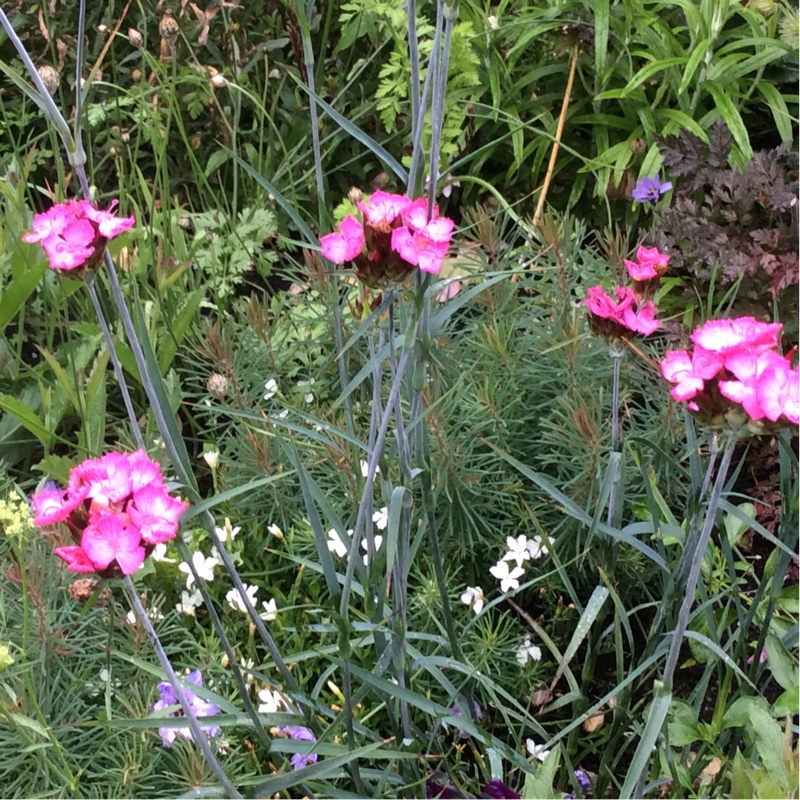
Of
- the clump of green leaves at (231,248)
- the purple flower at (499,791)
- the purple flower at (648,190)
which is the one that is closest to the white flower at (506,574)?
the purple flower at (499,791)

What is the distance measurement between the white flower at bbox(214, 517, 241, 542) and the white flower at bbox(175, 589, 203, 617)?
9cm

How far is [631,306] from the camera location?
36.0 inches

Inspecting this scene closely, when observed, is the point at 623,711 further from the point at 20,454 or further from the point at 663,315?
the point at 20,454

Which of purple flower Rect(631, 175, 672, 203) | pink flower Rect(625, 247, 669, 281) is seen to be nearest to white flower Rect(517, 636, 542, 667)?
pink flower Rect(625, 247, 669, 281)

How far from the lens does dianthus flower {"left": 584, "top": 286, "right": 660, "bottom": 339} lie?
2.90 feet

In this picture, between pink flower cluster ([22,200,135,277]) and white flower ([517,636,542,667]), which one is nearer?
pink flower cluster ([22,200,135,277])

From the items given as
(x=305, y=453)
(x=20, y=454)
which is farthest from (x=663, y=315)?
(x=20, y=454)

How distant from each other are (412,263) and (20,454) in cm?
112

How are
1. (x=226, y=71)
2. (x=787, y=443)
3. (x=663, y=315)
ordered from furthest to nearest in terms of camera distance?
(x=226, y=71)
(x=663, y=315)
(x=787, y=443)

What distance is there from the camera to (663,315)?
5.91 ft

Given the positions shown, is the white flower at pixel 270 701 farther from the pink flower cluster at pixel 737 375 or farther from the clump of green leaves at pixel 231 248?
the clump of green leaves at pixel 231 248

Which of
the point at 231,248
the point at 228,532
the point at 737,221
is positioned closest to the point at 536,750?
the point at 228,532

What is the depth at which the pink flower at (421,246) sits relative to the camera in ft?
2.32

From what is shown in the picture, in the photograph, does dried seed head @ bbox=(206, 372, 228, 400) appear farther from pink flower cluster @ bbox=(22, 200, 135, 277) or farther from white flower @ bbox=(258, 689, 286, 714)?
pink flower cluster @ bbox=(22, 200, 135, 277)
